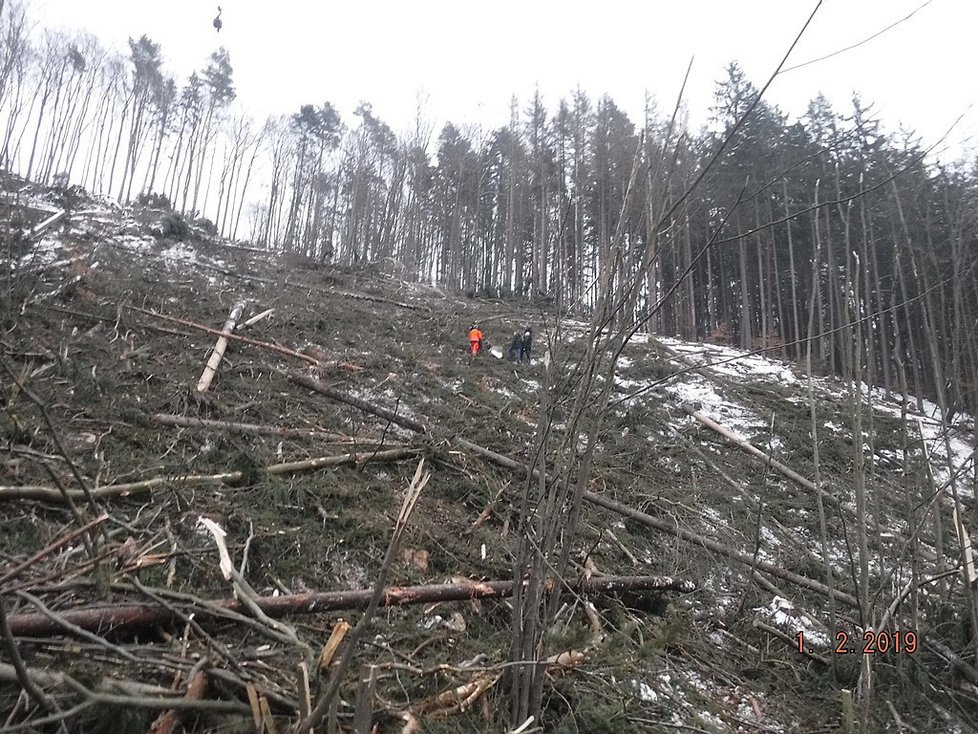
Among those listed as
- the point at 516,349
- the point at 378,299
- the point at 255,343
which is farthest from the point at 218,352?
the point at 378,299

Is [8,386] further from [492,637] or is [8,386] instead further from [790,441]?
[790,441]

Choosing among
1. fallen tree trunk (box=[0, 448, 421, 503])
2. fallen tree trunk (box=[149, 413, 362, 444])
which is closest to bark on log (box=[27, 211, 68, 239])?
fallen tree trunk (box=[149, 413, 362, 444])

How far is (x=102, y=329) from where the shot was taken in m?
8.09

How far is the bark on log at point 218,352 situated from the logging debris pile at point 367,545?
0.09 metres

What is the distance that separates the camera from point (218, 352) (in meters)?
8.04

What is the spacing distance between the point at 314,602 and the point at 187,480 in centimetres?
197

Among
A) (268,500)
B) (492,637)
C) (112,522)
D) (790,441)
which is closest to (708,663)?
(492,637)

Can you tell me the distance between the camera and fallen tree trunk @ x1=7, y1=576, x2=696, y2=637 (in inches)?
101

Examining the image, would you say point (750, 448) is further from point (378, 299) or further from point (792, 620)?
point (378, 299)

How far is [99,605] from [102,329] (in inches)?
269

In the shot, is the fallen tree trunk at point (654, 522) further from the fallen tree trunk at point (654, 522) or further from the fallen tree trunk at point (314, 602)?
the fallen tree trunk at point (314, 602)

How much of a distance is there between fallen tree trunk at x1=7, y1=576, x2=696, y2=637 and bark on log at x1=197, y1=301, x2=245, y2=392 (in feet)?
14.1

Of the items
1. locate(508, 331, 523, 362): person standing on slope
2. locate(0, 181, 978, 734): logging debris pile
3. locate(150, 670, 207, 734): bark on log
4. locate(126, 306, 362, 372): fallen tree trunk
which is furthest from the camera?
locate(508, 331, 523, 362): person standing on slope

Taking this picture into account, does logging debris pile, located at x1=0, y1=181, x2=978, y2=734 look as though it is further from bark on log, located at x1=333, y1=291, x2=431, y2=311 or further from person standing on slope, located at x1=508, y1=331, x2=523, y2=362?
bark on log, located at x1=333, y1=291, x2=431, y2=311
